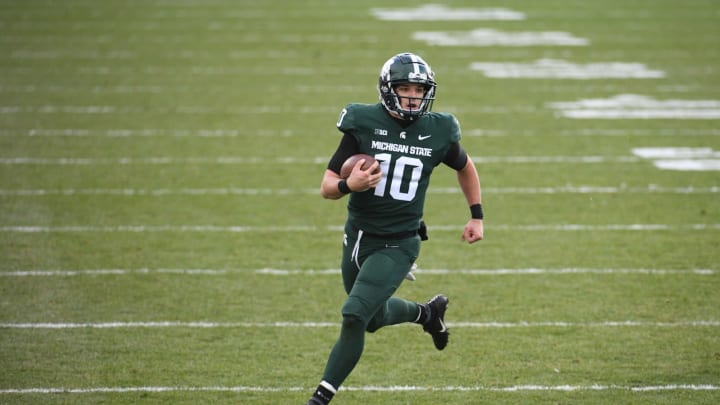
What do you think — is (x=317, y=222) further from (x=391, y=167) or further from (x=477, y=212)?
(x=391, y=167)

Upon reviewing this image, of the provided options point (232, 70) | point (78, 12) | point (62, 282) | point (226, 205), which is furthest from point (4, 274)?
point (78, 12)

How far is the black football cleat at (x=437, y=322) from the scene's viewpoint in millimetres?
6062

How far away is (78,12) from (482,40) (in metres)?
7.71

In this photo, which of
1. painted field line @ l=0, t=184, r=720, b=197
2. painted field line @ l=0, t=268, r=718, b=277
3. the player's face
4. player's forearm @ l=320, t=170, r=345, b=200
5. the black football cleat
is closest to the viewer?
player's forearm @ l=320, t=170, r=345, b=200

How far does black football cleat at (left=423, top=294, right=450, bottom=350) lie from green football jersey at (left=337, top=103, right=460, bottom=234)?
0.76 m

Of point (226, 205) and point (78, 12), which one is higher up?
point (226, 205)

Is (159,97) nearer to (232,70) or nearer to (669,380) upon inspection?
(232,70)

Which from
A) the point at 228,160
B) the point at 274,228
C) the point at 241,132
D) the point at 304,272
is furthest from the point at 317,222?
the point at 241,132

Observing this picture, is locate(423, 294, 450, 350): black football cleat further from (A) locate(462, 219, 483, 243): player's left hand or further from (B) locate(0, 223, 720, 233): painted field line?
(B) locate(0, 223, 720, 233): painted field line

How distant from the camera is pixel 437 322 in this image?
19.9 feet

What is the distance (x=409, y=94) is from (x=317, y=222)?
4.07 metres

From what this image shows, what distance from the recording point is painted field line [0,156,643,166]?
10.9m

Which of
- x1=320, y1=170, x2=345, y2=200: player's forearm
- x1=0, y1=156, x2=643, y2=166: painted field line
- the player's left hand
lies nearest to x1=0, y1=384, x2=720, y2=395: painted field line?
the player's left hand

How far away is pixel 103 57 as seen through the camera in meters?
16.4
